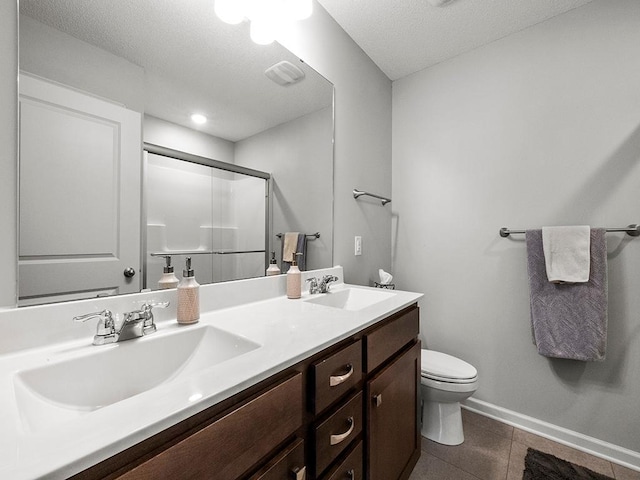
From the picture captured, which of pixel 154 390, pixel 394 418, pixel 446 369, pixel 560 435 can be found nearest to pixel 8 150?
pixel 154 390

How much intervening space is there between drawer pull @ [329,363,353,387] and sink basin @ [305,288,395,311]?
1.62ft

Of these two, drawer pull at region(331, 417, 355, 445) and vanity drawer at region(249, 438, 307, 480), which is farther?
drawer pull at region(331, 417, 355, 445)

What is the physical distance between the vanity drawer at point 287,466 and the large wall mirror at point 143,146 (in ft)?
2.09

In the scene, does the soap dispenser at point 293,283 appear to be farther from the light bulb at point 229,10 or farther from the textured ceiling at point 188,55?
the light bulb at point 229,10

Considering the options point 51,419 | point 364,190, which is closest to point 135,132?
point 51,419

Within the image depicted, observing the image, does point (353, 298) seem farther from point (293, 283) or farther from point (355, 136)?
point (355, 136)

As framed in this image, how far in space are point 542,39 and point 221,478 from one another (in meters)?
2.46

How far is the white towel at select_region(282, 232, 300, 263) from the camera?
138 cm

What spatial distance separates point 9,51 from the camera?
697 mm

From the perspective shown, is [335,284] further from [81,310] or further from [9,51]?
[9,51]

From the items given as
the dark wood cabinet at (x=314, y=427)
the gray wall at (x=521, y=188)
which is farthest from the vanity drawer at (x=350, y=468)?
the gray wall at (x=521, y=188)

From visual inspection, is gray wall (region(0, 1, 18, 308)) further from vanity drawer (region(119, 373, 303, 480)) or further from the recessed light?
vanity drawer (region(119, 373, 303, 480))

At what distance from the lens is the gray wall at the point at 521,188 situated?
143cm

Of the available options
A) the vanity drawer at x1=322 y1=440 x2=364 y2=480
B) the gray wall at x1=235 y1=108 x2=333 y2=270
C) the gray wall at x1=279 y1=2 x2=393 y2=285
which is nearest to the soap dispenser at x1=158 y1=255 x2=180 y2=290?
the gray wall at x1=235 y1=108 x2=333 y2=270
